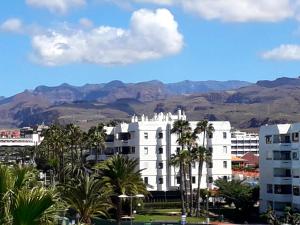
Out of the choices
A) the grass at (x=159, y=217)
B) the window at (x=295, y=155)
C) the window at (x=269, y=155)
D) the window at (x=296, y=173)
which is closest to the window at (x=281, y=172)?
the window at (x=296, y=173)

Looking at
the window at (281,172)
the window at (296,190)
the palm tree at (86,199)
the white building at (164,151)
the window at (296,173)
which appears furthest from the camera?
the white building at (164,151)

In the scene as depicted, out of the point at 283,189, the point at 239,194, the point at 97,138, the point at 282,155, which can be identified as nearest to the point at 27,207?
the point at 283,189

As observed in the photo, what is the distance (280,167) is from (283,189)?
299cm

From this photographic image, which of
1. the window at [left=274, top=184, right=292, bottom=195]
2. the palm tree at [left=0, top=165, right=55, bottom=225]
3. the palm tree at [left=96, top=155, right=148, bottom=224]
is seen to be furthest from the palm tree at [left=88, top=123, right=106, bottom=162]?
the palm tree at [left=0, top=165, right=55, bottom=225]

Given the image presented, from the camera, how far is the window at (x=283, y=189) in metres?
87.6

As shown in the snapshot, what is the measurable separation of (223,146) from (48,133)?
43.8 metres

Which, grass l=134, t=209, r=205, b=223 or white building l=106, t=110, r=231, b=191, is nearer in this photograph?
grass l=134, t=209, r=205, b=223

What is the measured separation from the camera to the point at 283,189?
291 feet

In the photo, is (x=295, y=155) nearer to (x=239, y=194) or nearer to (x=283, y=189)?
(x=283, y=189)

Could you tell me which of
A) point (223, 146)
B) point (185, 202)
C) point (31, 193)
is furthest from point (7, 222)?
point (223, 146)

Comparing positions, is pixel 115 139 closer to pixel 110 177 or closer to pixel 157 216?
pixel 157 216

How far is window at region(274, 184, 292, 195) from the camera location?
87.6 m

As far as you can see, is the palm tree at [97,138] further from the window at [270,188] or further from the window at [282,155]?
the window at [282,155]

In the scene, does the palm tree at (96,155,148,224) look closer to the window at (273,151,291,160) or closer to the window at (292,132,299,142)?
the window at (292,132,299,142)
